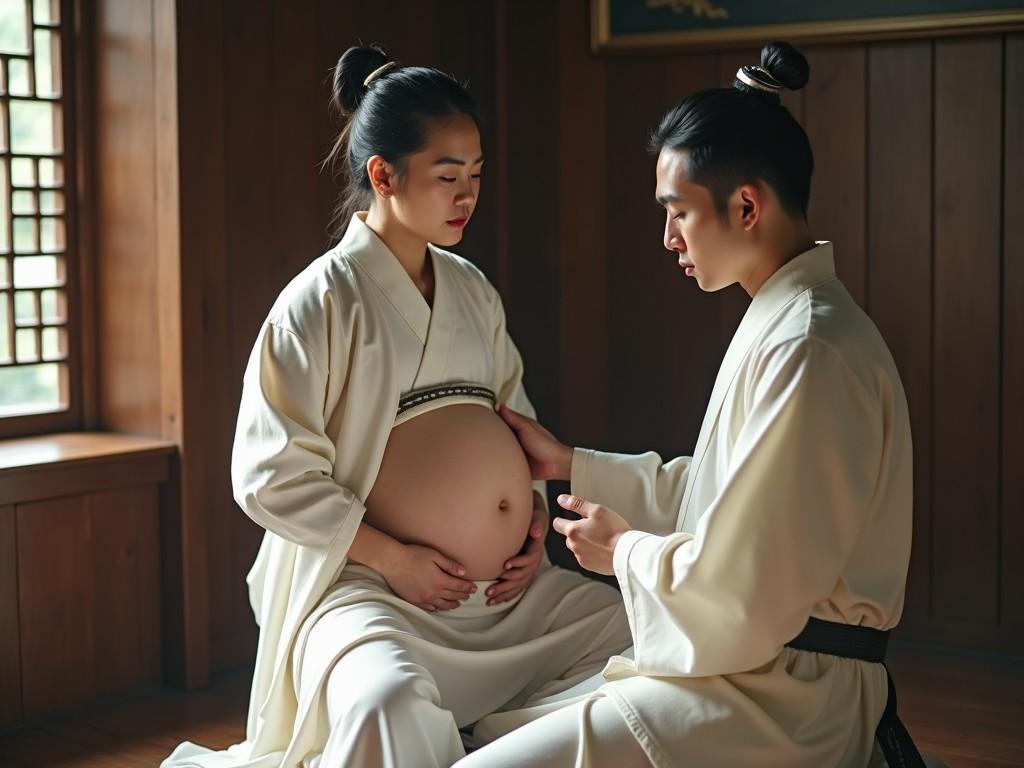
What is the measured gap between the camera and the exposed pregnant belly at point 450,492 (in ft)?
7.21

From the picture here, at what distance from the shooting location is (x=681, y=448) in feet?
12.3

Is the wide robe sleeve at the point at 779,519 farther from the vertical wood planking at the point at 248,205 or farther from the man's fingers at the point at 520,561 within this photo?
the vertical wood planking at the point at 248,205

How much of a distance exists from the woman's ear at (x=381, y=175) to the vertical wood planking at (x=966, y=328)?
1722 mm

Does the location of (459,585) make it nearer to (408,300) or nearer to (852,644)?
(408,300)

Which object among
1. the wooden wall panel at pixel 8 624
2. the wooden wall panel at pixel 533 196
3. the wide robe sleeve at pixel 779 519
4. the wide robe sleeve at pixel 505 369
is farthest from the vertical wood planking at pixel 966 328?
the wooden wall panel at pixel 8 624

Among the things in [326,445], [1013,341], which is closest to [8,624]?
[326,445]

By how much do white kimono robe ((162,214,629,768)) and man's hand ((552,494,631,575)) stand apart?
420 mm

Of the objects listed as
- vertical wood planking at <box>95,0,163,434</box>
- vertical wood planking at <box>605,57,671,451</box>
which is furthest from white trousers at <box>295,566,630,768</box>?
vertical wood planking at <box>605,57,671,451</box>

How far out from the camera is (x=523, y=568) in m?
2.32

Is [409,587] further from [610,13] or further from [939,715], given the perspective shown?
[610,13]

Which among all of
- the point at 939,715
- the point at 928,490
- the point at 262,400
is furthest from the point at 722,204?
the point at 928,490

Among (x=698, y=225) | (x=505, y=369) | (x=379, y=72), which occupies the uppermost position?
(x=379, y=72)

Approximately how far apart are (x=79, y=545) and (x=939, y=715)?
2049 millimetres

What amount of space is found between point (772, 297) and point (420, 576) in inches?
30.4
